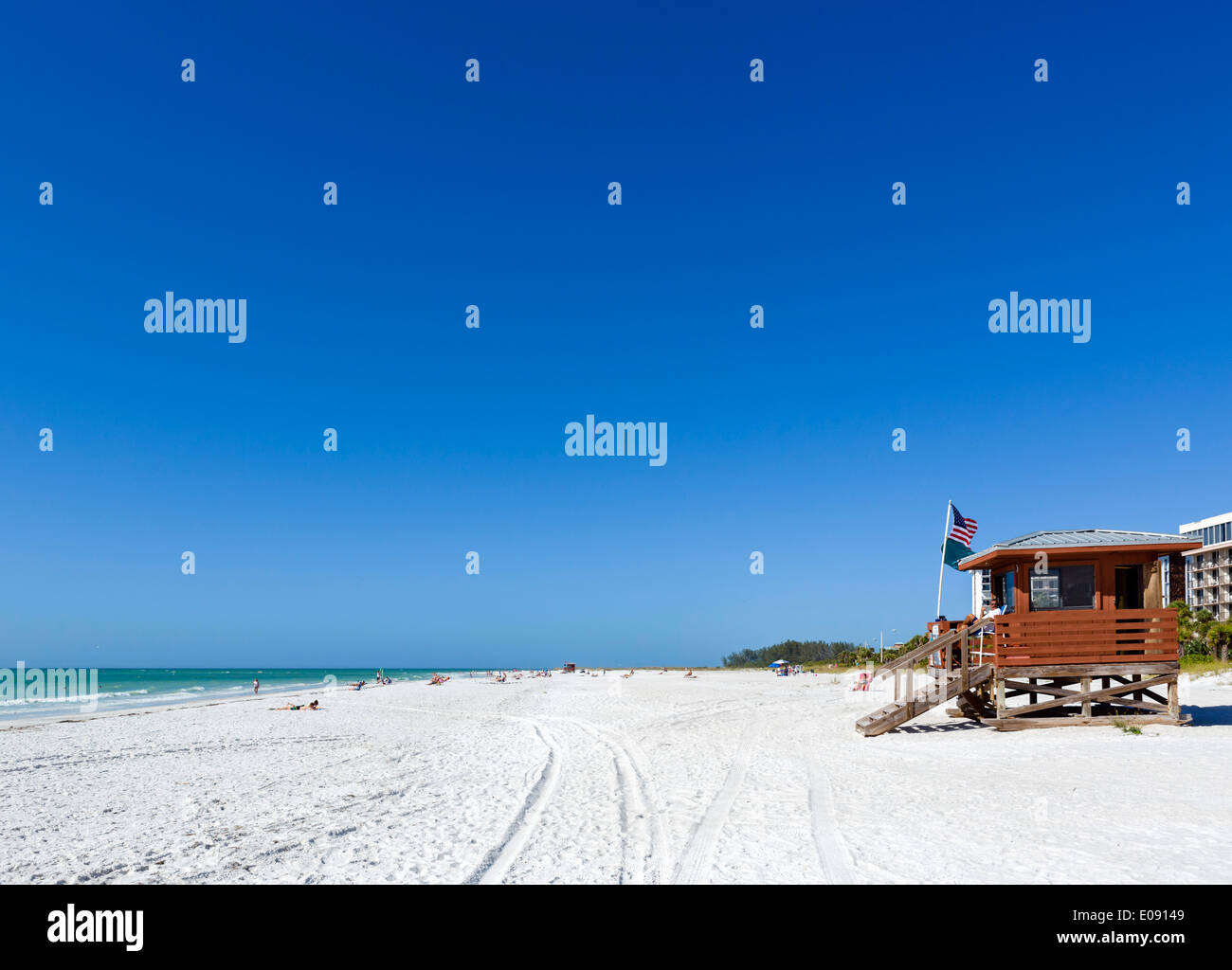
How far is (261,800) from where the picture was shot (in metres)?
10.3

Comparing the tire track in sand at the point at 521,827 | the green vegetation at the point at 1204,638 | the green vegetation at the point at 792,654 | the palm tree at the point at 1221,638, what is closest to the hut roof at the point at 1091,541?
the tire track in sand at the point at 521,827

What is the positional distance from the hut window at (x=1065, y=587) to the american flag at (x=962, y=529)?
4.90 meters

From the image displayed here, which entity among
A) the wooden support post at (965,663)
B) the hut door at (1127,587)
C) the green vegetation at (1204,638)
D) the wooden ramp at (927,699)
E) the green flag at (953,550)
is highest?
the green flag at (953,550)

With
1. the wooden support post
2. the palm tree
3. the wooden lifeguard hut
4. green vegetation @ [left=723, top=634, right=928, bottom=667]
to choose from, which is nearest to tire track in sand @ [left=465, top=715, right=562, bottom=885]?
the wooden lifeguard hut

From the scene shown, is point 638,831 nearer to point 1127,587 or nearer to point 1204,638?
point 1127,587

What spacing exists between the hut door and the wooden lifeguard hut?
19mm

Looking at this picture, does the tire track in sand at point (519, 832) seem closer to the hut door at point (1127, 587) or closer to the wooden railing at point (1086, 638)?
the wooden railing at point (1086, 638)

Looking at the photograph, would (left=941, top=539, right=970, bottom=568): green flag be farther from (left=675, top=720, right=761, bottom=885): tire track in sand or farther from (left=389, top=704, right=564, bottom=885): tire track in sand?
(left=389, top=704, right=564, bottom=885): tire track in sand

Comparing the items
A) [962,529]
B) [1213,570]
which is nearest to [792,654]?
[1213,570]

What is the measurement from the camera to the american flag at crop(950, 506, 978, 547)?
2111cm

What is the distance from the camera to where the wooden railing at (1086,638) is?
15.6m
